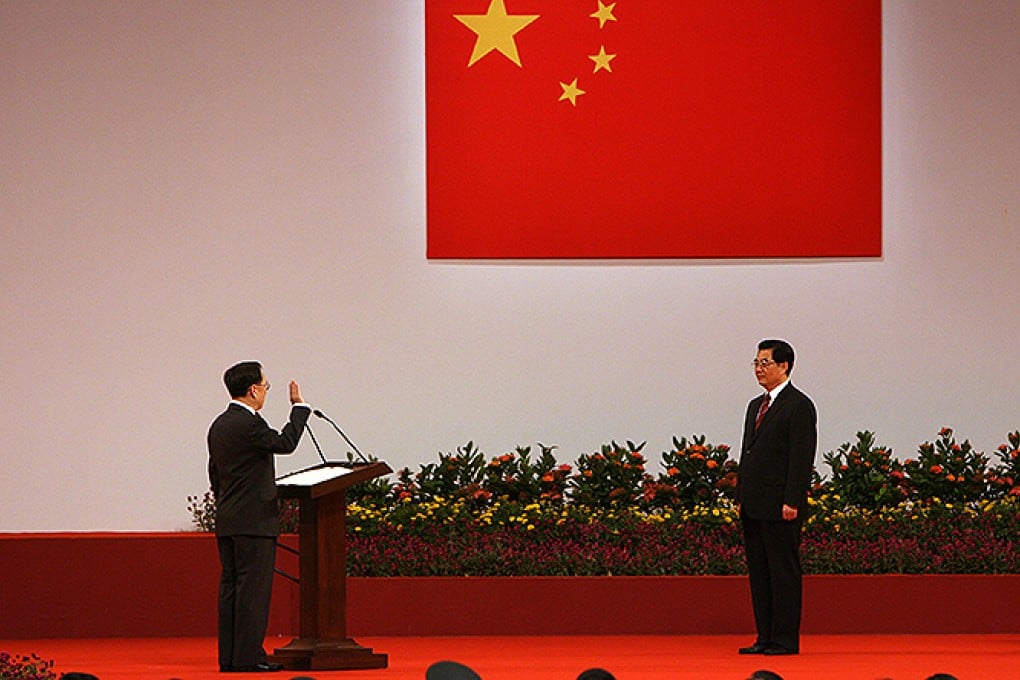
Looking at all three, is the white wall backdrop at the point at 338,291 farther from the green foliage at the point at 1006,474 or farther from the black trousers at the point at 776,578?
the black trousers at the point at 776,578

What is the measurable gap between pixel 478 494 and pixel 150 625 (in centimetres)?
189

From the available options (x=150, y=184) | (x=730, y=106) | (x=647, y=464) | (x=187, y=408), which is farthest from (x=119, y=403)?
(x=730, y=106)

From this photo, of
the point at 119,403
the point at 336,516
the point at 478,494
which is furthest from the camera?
the point at 119,403

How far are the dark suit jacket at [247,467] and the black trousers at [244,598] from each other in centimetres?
7

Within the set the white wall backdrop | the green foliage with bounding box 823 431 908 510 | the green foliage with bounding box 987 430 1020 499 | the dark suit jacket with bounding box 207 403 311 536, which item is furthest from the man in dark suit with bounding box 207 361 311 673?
the green foliage with bounding box 987 430 1020 499

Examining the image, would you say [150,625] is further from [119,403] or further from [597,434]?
[597,434]

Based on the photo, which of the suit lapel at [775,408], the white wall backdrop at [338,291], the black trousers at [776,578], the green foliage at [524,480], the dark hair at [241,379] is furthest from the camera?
the white wall backdrop at [338,291]

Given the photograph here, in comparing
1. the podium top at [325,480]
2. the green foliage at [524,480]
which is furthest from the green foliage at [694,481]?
the podium top at [325,480]

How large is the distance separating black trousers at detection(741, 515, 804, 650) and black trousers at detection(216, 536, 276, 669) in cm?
227

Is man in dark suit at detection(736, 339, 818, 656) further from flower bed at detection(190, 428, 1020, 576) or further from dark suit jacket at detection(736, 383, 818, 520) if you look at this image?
flower bed at detection(190, 428, 1020, 576)

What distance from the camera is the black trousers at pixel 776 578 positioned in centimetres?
719

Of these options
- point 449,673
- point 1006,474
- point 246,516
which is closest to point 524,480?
point 246,516

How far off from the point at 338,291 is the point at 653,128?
86.1 inches

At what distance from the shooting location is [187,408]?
9.52 meters
